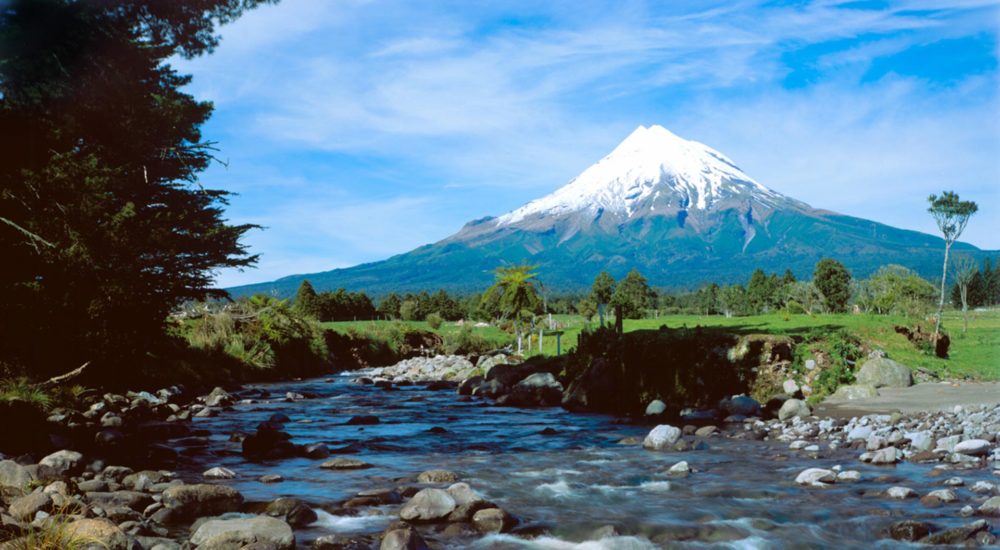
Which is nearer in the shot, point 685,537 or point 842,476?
point 685,537

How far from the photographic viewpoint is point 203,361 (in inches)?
1202

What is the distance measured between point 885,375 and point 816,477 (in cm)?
972

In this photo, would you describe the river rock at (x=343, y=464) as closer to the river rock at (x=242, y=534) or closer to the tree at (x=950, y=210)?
the river rock at (x=242, y=534)

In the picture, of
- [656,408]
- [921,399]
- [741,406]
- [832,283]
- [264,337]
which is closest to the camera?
[921,399]

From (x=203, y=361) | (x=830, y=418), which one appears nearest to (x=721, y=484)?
(x=830, y=418)

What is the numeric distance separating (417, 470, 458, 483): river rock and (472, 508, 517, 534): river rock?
2484 mm

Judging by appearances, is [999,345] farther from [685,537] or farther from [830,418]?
[685,537]

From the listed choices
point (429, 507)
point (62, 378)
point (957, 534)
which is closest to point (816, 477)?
point (957, 534)

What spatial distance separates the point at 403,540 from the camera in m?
7.00

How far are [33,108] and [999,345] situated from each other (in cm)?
3068

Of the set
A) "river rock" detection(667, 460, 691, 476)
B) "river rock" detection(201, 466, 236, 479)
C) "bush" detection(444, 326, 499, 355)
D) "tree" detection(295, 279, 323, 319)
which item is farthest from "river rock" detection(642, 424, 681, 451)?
"tree" detection(295, 279, 323, 319)

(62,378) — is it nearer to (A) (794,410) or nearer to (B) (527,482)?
(B) (527,482)

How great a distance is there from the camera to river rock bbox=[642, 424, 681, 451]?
13.9m

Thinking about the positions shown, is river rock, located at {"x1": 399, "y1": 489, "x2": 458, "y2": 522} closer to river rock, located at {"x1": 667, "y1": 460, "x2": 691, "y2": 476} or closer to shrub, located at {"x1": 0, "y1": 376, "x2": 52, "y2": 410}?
river rock, located at {"x1": 667, "y1": 460, "x2": 691, "y2": 476}
